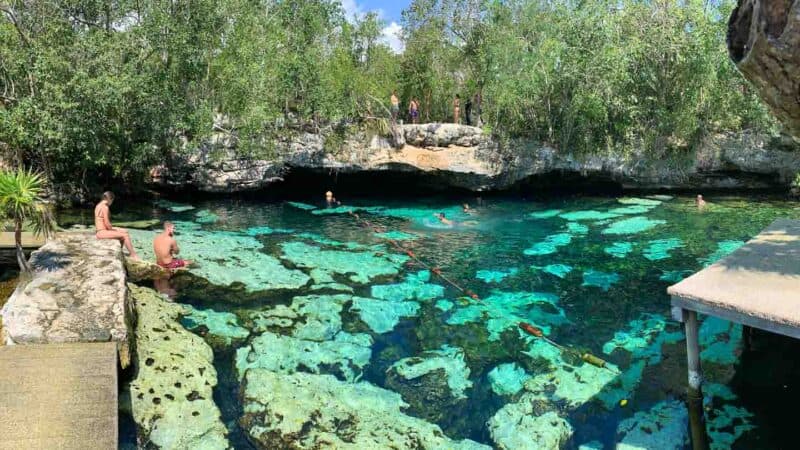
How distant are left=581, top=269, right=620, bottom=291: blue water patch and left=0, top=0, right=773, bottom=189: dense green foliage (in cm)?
1331

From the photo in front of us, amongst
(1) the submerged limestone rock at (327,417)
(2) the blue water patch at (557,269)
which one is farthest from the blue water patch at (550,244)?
(1) the submerged limestone rock at (327,417)

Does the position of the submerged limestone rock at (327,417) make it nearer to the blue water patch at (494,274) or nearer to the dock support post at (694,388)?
the dock support post at (694,388)

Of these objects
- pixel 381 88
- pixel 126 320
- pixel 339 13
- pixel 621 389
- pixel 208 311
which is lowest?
pixel 621 389

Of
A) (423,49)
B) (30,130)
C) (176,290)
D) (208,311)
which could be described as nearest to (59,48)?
(30,130)

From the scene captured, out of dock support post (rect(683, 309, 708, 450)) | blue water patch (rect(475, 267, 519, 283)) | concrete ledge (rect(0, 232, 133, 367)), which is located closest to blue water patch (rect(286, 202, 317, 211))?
blue water patch (rect(475, 267, 519, 283))

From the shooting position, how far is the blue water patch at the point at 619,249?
57.8 feet

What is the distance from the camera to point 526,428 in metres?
8.38

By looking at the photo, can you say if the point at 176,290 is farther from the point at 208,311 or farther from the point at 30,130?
the point at 30,130

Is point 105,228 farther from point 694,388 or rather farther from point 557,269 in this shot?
point 694,388

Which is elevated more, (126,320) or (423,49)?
(423,49)

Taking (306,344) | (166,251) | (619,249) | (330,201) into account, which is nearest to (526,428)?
(306,344)

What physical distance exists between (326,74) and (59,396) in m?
20.8

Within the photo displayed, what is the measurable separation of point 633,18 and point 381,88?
12.6m

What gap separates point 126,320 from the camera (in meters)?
9.29
